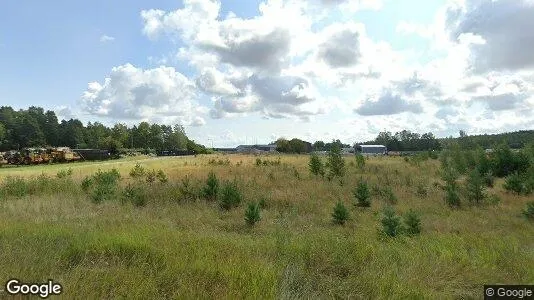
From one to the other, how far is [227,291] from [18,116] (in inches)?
5631

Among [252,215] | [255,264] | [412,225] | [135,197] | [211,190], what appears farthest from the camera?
[211,190]

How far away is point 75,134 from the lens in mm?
127625

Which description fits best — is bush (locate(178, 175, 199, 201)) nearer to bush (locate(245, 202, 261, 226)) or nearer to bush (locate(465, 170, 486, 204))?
bush (locate(245, 202, 261, 226))

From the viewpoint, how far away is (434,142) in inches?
5837

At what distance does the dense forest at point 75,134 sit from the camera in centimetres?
11388

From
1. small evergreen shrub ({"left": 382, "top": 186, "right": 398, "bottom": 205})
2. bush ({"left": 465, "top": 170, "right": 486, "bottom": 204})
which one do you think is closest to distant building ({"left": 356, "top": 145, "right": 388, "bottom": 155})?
small evergreen shrub ({"left": 382, "top": 186, "right": 398, "bottom": 205})

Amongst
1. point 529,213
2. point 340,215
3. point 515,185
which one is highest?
point 515,185

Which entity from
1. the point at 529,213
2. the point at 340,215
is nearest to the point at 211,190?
the point at 340,215

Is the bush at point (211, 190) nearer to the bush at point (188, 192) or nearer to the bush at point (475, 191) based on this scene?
the bush at point (188, 192)

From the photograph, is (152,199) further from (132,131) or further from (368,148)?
(132,131)

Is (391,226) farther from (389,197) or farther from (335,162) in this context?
(335,162)

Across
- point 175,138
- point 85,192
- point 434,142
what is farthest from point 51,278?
point 434,142

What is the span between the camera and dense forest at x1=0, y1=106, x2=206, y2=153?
11388cm

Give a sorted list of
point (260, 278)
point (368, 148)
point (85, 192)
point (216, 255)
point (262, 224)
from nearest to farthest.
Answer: point (260, 278)
point (216, 255)
point (262, 224)
point (85, 192)
point (368, 148)
